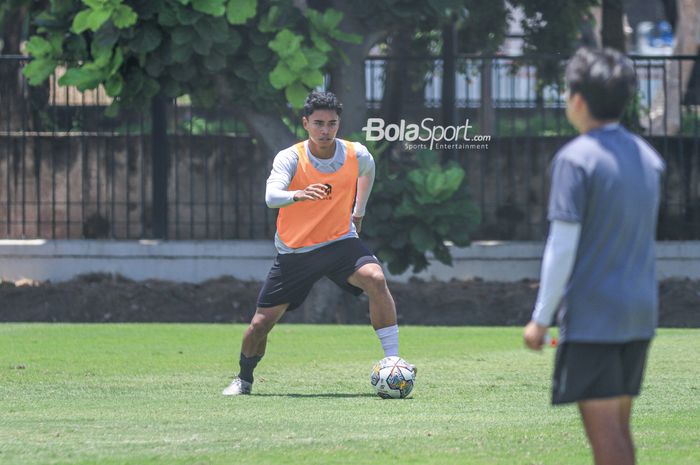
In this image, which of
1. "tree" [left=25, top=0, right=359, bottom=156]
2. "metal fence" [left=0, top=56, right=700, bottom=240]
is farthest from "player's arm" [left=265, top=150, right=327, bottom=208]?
"metal fence" [left=0, top=56, right=700, bottom=240]

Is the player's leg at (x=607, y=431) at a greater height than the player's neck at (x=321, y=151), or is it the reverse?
the player's neck at (x=321, y=151)

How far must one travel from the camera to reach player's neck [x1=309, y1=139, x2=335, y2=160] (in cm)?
962

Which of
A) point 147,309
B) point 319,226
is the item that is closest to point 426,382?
point 319,226

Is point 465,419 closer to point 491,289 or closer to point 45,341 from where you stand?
point 45,341

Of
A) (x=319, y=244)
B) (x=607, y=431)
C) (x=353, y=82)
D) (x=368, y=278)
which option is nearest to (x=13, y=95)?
(x=353, y=82)

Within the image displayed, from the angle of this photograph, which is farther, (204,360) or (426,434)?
(204,360)

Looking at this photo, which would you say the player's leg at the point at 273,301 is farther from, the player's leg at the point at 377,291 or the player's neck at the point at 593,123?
the player's neck at the point at 593,123

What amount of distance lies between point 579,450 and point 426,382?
333cm

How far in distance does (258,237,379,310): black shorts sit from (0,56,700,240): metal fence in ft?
26.7

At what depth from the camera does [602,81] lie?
16.8 feet

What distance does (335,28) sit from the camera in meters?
15.2

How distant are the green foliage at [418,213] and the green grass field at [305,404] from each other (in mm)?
1602

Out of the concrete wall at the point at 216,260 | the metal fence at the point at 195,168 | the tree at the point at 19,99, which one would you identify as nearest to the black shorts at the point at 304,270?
the concrete wall at the point at 216,260

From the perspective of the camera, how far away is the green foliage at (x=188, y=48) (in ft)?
47.4
